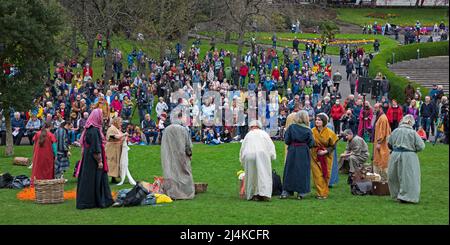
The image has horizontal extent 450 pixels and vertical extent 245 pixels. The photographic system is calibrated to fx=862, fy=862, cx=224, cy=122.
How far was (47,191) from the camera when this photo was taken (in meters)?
17.7

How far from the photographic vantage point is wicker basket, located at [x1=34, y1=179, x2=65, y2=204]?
17.7 metres

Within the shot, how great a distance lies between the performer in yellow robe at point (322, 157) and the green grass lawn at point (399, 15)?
68.9 meters

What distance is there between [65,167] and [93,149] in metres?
4.32

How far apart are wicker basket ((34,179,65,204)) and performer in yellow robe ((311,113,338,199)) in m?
5.27

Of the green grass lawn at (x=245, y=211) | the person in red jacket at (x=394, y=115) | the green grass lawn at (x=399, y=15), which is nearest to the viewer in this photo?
the green grass lawn at (x=245, y=211)

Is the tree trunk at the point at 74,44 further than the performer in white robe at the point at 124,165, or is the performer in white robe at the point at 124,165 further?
the tree trunk at the point at 74,44

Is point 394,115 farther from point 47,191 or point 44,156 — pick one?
point 47,191

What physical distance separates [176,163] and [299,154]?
8.51 ft

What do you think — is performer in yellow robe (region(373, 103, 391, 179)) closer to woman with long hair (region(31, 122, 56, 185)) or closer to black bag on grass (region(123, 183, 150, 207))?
black bag on grass (region(123, 183, 150, 207))

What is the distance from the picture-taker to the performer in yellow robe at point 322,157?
17.7 meters

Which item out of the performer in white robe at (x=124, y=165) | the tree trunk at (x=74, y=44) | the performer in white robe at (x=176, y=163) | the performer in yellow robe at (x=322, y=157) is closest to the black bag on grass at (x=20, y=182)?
the performer in white robe at (x=124, y=165)

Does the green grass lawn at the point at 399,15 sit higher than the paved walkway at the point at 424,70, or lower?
higher

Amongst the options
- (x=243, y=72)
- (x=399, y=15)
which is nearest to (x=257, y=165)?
(x=243, y=72)

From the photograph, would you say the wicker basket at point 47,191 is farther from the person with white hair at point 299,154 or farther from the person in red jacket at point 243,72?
the person in red jacket at point 243,72
